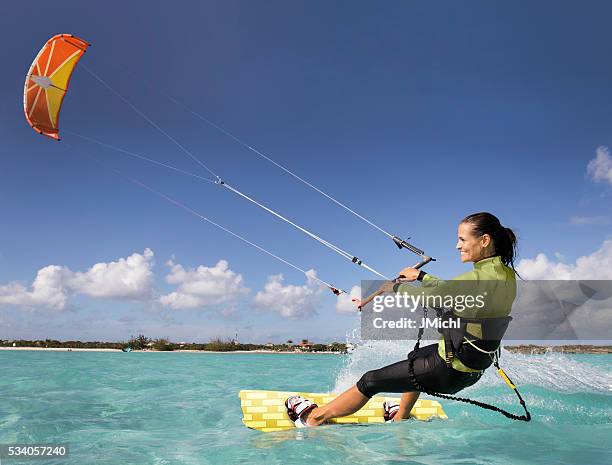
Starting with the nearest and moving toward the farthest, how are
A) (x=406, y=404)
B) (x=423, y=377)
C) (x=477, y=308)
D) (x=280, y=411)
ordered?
(x=477, y=308) < (x=423, y=377) < (x=406, y=404) < (x=280, y=411)

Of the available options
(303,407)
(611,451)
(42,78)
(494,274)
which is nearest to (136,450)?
(303,407)

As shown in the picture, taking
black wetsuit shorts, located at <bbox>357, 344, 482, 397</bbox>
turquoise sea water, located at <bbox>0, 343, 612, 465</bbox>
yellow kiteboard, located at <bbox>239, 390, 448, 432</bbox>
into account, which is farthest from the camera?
yellow kiteboard, located at <bbox>239, 390, 448, 432</bbox>

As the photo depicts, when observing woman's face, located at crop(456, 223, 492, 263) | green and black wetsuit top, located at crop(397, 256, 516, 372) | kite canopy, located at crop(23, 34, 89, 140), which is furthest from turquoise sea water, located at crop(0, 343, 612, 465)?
kite canopy, located at crop(23, 34, 89, 140)

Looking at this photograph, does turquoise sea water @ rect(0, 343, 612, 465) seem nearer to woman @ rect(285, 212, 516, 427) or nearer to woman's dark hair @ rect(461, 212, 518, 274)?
woman @ rect(285, 212, 516, 427)

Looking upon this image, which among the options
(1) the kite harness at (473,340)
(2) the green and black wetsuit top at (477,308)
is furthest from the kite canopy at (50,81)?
(1) the kite harness at (473,340)

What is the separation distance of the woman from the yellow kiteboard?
207cm

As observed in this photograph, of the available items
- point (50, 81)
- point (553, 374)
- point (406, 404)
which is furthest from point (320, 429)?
point (50, 81)

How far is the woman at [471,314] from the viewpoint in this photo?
462cm

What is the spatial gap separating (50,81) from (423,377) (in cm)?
1049

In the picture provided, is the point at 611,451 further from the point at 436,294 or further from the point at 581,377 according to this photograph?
the point at 581,377

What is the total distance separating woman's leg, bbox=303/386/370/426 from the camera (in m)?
5.59

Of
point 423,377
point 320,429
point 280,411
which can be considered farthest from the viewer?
point 280,411

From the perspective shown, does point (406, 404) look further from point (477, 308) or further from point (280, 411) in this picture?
point (477, 308)

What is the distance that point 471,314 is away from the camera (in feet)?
15.3
